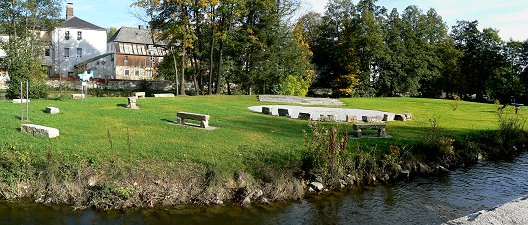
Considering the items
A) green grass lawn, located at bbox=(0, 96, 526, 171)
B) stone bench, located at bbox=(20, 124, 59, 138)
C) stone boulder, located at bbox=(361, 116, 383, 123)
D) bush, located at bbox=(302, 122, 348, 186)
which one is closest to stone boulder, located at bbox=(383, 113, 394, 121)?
stone boulder, located at bbox=(361, 116, 383, 123)

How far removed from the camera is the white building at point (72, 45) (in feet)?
208

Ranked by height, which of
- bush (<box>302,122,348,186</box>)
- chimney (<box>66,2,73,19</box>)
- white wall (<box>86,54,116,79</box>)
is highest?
chimney (<box>66,2,73,19</box>)

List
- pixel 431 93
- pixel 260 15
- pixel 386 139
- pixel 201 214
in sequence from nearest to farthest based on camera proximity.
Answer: pixel 201 214 < pixel 386 139 < pixel 260 15 < pixel 431 93

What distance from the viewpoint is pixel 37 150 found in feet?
39.1

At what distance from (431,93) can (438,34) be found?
948 cm

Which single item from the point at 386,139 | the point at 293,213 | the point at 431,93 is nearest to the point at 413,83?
the point at 431,93

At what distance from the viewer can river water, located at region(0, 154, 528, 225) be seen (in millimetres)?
9430

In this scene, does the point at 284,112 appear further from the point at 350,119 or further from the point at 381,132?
the point at 381,132

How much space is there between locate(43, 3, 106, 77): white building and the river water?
57.7 meters

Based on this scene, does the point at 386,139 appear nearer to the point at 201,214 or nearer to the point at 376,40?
the point at 201,214

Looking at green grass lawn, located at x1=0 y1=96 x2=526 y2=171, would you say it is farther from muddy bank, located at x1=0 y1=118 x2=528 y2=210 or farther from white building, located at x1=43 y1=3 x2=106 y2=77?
white building, located at x1=43 y1=3 x2=106 y2=77

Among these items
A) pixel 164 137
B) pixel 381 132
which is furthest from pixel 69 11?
pixel 381 132

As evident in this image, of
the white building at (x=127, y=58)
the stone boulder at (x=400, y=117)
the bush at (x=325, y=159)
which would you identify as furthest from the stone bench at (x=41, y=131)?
the white building at (x=127, y=58)

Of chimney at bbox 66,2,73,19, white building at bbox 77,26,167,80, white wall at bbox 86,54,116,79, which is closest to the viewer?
white wall at bbox 86,54,116,79
